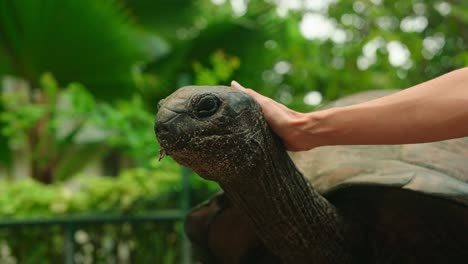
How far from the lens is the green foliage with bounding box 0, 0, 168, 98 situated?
4.76 m

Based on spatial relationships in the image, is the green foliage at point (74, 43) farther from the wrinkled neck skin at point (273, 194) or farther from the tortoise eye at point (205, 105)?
the tortoise eye at point (205, 105)

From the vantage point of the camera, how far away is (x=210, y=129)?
1.33 metres

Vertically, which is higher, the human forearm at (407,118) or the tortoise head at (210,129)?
the tortoise head at (210,129)

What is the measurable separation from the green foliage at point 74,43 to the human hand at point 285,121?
339cm

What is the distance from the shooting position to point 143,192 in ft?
12.4

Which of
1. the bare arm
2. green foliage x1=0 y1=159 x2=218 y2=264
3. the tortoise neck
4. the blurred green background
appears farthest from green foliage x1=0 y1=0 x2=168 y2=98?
the bare arm

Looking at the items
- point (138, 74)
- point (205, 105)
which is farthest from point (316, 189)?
point (138, 74)

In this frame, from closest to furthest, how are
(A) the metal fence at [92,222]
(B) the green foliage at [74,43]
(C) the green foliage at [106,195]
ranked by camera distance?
(A) the metal fence at [92,222] → (C) the green foliage at [106,195] → (B) the green foliage at [74,43]

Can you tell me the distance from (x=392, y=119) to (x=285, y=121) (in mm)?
244

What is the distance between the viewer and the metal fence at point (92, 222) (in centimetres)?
318

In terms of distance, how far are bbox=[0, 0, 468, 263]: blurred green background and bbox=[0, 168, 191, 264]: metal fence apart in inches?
1.4

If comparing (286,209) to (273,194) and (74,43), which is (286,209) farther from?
(74,43)

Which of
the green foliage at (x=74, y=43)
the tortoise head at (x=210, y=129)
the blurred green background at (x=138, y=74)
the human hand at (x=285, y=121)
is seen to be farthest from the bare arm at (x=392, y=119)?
the green foliage at (x=74, y=43)

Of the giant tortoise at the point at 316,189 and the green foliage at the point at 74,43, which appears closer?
the giant tortoise at the point at 316,189
